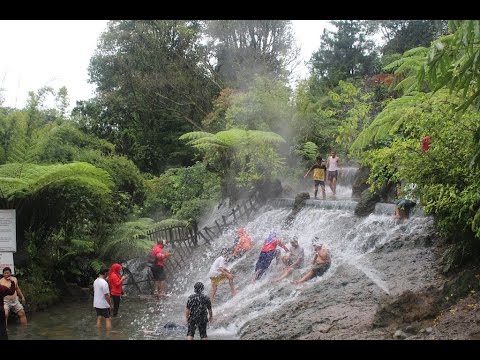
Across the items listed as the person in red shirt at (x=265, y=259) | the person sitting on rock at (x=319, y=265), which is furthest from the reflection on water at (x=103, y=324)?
the person sitting on rock at (x=319, y=265)

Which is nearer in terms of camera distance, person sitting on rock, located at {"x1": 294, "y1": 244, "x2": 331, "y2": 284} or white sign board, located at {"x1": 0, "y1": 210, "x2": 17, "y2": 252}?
white sign board, located at {"x1": 0, "y1": 210, "x2": 17, "y2": 252}

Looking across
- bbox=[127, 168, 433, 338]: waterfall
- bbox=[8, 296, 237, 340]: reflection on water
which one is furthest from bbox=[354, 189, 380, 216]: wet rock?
bbox=[8, 296, 237, 340]: reflection on water

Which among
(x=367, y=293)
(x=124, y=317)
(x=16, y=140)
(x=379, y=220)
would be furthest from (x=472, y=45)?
(x=16, y=140)

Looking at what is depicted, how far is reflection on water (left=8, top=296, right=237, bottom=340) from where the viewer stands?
819cm

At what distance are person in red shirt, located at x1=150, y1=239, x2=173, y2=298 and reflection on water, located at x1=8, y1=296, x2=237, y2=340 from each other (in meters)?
0.87

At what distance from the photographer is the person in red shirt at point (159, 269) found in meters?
11.7

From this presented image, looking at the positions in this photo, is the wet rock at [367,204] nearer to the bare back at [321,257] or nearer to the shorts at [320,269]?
the bare back at [321,257]

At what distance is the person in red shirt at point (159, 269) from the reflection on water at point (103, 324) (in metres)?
0.87

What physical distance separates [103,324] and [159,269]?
9.74ft

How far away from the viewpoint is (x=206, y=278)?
40.5 ft

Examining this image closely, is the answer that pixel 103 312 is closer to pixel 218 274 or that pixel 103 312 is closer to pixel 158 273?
pixel 218 274

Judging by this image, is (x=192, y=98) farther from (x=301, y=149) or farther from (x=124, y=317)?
(x=124, y=317)

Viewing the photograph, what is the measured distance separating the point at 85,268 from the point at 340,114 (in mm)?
10085

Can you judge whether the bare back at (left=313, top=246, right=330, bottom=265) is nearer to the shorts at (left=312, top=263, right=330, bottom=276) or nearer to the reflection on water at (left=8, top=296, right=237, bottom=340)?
the shorts at (left=312, top=263, right=330, bottom=276)
